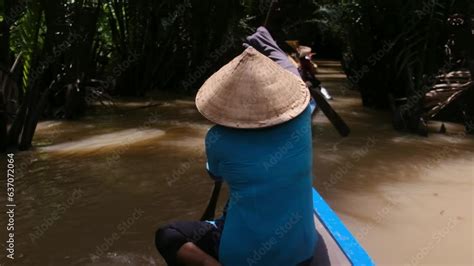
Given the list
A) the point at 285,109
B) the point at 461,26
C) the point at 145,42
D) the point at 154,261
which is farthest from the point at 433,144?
the point at 145,42

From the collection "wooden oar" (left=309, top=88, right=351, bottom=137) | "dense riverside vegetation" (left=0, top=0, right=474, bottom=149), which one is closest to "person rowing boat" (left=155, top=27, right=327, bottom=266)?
"dense riverside vegetation" (left=0, top=0, right=474, bottom=149)

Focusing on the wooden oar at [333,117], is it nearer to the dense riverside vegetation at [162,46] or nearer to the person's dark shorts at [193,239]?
the dense riverside vegetation at [162,46]

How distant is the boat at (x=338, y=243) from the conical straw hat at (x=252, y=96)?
0.80 metres

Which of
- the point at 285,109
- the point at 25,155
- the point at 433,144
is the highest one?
the point at 285,109

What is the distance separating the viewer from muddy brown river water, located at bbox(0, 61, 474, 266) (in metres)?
3.68

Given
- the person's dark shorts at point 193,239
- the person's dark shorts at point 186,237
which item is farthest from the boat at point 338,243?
the person's dark shorts at point 186,237

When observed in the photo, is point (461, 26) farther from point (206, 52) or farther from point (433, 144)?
point (206, 52)

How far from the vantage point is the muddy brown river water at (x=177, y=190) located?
3.68m

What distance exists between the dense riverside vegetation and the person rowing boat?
43.3 inches

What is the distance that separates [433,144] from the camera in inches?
275

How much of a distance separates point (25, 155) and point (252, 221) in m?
4.61

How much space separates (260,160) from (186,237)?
512 mm

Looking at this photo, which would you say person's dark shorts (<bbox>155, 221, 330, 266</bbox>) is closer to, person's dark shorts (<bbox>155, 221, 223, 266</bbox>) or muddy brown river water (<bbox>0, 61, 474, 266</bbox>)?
person's dark shorts (<bbox>155, 221, 223, 266</bbox>)

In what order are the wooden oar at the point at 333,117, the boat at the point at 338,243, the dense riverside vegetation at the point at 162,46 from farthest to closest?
the dense riverside vegetation at the point at 162,46
the wooden oar at the point at 333,117
the boat at the point at 338,243
